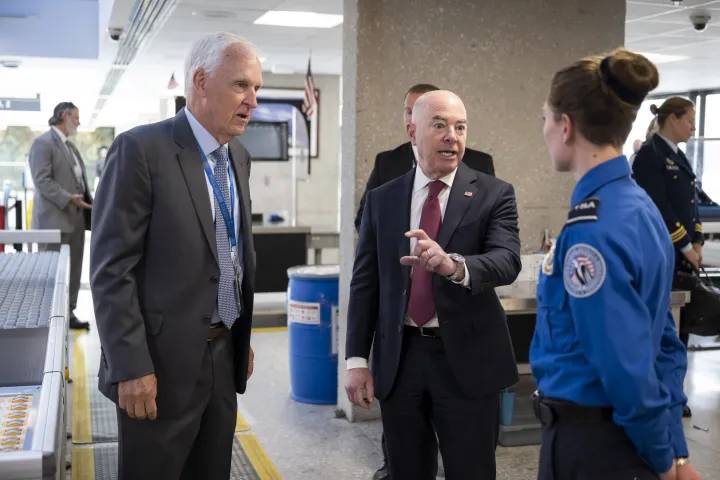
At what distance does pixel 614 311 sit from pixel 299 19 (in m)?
7.16

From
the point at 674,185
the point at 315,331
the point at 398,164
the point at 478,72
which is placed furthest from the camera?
the point at 315,331

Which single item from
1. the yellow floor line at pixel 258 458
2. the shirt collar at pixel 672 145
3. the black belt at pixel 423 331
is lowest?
the yellow floor line at pixel 258 458

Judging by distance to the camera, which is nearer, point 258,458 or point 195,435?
point 195,435

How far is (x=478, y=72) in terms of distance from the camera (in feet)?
15.3

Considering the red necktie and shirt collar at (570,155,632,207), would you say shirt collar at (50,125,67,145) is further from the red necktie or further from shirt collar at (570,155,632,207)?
shirt collar at (570,155,632,207)

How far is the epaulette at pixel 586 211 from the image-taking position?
159 centimetres

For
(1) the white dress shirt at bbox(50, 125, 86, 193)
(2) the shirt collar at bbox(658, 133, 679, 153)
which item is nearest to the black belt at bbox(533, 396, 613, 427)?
(2) the shirt collar at bbox(658, 133, 679, 153)

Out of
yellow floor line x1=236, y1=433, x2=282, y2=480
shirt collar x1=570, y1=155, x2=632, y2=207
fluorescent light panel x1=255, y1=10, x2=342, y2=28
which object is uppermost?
fluorescent light panel x1=255, y1=10, x2=342, y2=28

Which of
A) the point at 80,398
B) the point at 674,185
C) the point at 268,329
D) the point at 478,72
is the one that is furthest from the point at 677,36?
the point at 80,398

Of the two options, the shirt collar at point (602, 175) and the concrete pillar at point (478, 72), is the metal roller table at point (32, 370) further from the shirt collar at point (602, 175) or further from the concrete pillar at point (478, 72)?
the concrete pillar at point (478, 72)

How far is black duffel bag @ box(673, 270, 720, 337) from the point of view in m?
4.73

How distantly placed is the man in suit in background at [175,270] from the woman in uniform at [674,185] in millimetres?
3308

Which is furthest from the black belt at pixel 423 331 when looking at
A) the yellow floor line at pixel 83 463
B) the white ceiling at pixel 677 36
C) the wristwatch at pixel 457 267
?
the white ceiling at pixel 677 36

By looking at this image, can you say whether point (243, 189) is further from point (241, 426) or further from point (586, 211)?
point (241, 426)
